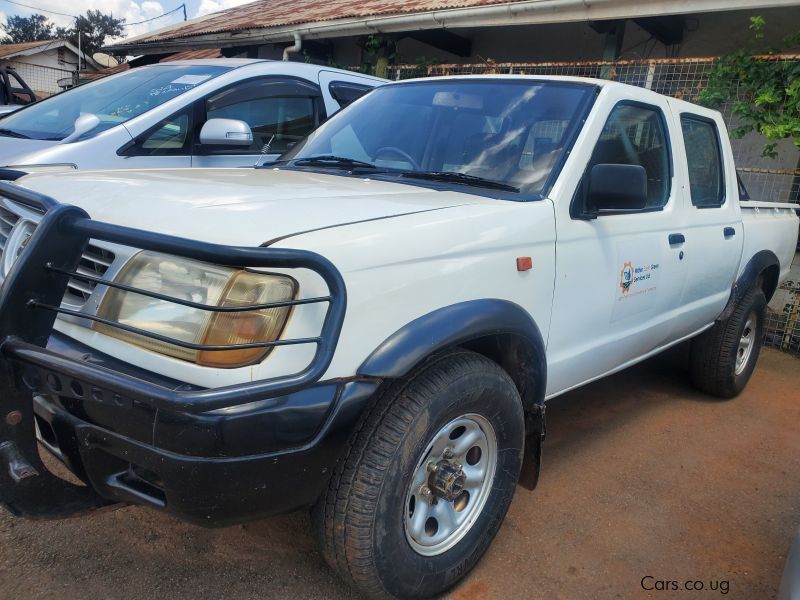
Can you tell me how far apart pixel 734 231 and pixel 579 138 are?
1.90 meters

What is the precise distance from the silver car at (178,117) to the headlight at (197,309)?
7.10ft

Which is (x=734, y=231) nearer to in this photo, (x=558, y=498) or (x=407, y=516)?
(x=558, y=498)

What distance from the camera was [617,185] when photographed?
277cm

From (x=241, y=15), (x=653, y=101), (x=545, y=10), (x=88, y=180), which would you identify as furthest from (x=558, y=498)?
(x=241, y=15)

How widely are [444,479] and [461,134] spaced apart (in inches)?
63.3

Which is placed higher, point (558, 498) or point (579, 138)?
point (579, 138)

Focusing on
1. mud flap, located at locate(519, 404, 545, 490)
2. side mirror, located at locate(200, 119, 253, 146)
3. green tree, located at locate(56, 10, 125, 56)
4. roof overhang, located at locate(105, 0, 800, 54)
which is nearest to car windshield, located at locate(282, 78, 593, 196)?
side mirror, located at locate(200, 119, 253, 146)

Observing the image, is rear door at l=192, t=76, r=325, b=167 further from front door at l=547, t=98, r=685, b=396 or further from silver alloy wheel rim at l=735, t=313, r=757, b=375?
silver alloy wheel rim at l=735, t=313, r=757, b=375

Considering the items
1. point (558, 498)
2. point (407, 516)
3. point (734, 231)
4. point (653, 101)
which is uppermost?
point (653, 101)

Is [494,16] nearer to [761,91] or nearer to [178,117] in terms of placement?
[761,91]

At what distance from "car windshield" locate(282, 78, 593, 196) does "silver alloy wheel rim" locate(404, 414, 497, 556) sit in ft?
3.36

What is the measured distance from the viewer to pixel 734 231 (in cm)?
426

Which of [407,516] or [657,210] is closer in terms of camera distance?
[407,516]

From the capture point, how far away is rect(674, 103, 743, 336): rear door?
3.79 meters
